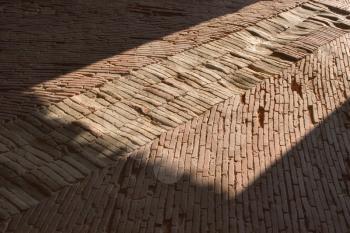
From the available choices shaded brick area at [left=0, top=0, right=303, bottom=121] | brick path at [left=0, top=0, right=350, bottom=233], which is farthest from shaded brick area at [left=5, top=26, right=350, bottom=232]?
shaded brick area at [left=0, top=0, right=303, bottom=121]

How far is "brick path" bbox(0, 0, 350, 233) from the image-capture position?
4090 millimetres

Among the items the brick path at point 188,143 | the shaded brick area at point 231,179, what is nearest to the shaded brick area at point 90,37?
the brick path at point 188,143

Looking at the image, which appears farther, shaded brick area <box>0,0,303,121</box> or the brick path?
shaded brick area <box>0,0,303,121</box>

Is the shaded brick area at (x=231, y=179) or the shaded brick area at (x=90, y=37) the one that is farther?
the shaded brick area at (x=90, y=37)

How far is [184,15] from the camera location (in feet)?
25.0

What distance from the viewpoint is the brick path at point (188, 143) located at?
4.09 metres

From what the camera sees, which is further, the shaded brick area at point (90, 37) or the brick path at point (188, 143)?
the shaded brick area at point (90, 37)

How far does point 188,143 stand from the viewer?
16.1ft

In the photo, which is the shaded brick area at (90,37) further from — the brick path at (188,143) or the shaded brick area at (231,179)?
the shaded brick area at (231,179)

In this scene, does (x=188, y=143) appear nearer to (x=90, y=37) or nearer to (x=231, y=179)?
(x=231, y=179)

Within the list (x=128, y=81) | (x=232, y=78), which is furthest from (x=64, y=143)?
(x=232, y=78)

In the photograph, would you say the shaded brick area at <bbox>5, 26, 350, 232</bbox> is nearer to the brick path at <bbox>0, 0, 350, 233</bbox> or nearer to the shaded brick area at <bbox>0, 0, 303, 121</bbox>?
the brick path at <bbox>0, 0, 350, 233</bbox>

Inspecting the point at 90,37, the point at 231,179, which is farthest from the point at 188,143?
the point at 90,37

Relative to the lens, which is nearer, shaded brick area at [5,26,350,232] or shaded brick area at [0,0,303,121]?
shaded brick area at [5,26,350,232]
